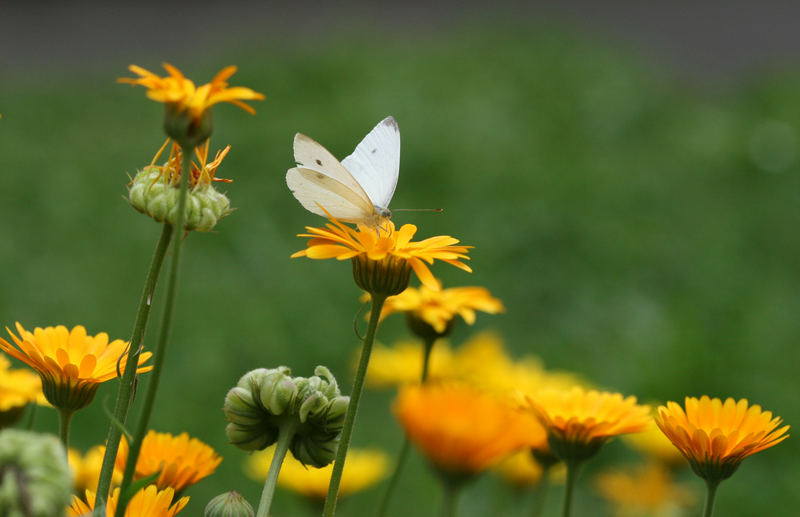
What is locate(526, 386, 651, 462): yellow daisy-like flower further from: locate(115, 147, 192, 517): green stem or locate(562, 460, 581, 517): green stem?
locate(115, 147, 192, 517): green stem

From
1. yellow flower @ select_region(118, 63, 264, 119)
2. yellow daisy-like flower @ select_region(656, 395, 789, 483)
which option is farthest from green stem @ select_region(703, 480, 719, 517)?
yellow flower @ select_region(118, 63, 264, 119)

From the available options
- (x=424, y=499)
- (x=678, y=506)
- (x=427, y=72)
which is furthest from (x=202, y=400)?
(x=427, y=72)

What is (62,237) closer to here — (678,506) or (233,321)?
(233,321)

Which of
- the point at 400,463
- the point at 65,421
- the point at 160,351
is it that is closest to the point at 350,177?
the point at 400,463

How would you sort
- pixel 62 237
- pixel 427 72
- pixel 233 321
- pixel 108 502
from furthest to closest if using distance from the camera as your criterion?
pixel 427 72, pixel 62 237, pixel 233 321, pixel 108 502

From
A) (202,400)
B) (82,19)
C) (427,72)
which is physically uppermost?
(82,19)

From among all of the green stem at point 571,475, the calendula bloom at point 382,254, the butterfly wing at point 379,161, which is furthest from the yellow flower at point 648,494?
the calendula bloom at point 382,254

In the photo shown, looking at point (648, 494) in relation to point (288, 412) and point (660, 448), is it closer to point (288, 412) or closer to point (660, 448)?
point (660, 448)
